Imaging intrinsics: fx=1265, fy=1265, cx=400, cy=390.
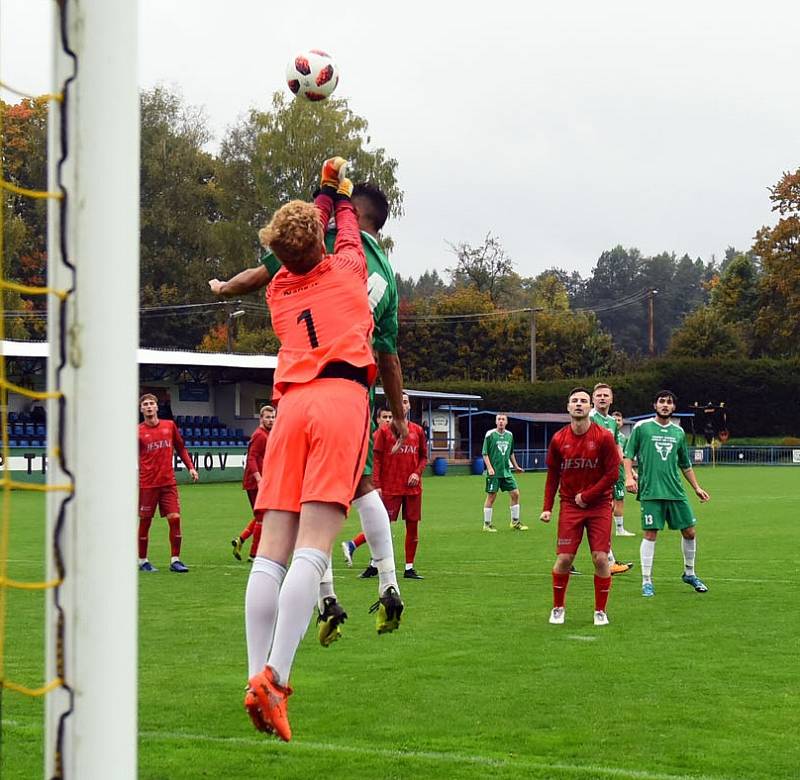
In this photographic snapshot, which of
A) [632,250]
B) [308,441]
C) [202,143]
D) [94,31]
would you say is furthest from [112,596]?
[632,250]

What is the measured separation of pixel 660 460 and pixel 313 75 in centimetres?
716

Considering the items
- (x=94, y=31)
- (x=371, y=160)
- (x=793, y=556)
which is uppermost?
(x=371, y=160)

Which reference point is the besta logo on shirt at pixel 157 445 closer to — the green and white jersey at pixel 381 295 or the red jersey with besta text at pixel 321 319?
the green and white jersey at pixel 381 295

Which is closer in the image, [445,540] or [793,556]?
[793,556]

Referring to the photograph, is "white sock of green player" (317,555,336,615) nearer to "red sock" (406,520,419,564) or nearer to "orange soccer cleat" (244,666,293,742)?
"orange soccer cleat" (244,666,293,742)

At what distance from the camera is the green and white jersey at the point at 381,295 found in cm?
613

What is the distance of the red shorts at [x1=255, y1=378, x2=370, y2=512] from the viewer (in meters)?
5.08

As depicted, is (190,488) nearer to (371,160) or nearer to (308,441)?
(371,160)

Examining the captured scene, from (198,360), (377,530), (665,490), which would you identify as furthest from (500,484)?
(198,360)

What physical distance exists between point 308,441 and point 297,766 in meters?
1.39

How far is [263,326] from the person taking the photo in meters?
68.1

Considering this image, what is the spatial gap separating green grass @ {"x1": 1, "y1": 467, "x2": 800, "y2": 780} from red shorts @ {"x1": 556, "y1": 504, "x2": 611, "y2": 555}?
2.08 ft

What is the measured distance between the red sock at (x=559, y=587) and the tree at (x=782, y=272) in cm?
6034

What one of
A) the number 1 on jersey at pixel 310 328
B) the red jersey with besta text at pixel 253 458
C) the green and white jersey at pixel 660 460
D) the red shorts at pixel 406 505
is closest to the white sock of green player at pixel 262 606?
the number 1 on jersey at pixel 310 328
